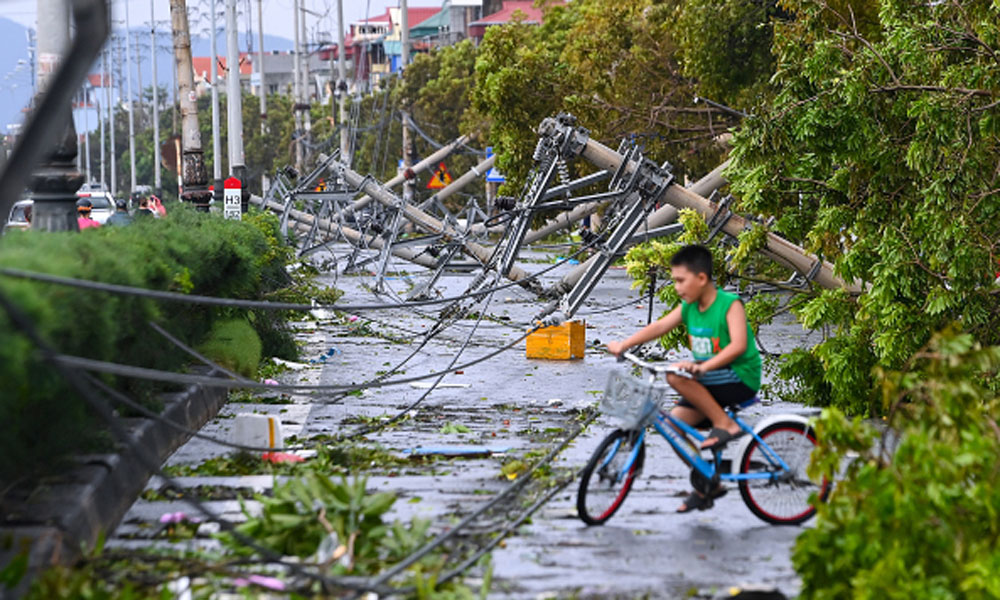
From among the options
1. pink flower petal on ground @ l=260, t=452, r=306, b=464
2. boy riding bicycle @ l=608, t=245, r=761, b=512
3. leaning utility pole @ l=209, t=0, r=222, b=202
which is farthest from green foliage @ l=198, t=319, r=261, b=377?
leaning utility pole @ l=209, t=0, r=222, b=202

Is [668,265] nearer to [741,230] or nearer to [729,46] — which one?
[741,230]

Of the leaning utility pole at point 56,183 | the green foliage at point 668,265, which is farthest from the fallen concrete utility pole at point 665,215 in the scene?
the leaning utility pole at point 56,183

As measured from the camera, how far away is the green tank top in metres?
7.64

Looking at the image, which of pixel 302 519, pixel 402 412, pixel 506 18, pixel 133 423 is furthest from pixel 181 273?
pixel 506 18

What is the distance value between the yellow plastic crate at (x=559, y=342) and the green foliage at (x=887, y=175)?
3.76 meters

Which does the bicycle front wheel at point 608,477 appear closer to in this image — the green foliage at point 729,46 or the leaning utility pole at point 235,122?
the green foliage at point 729,46

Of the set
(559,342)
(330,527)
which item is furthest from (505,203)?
(330,527)

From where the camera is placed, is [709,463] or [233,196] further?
[233,196]

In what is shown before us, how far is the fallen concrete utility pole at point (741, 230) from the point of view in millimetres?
14609

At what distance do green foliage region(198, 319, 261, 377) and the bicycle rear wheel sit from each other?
20.2 ft

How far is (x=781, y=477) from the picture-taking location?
755 centimetres

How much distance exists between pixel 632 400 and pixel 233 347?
638 cm

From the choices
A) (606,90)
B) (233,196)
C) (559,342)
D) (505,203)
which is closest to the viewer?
(559,342)

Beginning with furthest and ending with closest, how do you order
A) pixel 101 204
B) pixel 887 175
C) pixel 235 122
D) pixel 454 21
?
1. pixel 454 21
2. pixel 101 204
3. pixel 235 122
4. pixel 887 175
